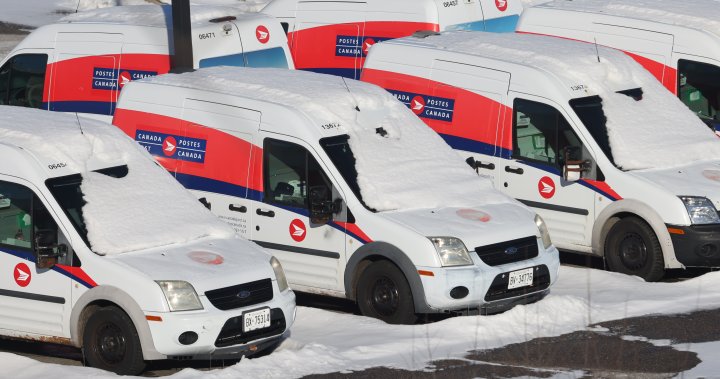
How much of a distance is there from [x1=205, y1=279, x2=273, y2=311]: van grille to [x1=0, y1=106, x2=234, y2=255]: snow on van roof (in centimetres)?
79

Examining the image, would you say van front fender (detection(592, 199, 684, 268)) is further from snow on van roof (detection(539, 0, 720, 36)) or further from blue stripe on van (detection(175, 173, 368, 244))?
snow on van roof (detection(539, 0, 720, 36))

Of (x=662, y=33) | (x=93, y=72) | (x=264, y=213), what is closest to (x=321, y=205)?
(x=264, y=213)

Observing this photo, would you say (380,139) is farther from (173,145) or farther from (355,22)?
(355,22)

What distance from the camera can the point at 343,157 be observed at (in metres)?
13.3

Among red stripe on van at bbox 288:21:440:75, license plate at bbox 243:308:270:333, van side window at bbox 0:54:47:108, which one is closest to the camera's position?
license plate at bbox 243:308:270:333

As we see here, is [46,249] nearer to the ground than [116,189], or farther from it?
nearer to the ground

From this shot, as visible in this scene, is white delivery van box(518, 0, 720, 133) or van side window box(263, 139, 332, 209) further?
white delivery van box(518, 0, 720, 133)

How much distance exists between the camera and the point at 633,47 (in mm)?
A: 17234

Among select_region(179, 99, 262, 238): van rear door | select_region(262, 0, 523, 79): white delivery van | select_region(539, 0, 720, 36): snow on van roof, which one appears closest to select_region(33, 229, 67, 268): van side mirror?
select_region(179, 99, 262, 238): van rear door

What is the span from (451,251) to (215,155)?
254 centimetres

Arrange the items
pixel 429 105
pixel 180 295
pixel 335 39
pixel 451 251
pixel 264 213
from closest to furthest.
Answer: pixel 180 295, pixel 451 251, pixel 264 213, pixel 429 105, pixel 335 39

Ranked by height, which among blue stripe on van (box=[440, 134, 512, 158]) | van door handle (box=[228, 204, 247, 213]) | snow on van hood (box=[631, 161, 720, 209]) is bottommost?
van door handle (box=[228, 204, 247, 213])

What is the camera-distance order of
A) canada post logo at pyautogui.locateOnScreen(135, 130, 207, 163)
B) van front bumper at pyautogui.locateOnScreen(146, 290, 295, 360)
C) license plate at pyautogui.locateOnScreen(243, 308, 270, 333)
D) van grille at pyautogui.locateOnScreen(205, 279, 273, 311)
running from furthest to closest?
canada post logo at pyautogui.locateOnScreen(135, 130, 207, 163)
license plate at pyautogui.locateOnScreen(243, 308, 270, 333)
van grille at pyautogui.locateOnScreen(205, 279, 273, 311)
van front bumper at pyautogui.locateOnScreen(146, 290, 295, 360)

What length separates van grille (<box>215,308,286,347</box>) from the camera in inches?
448
